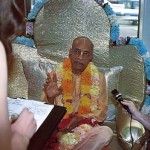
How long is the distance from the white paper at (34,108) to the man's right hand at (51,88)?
55cm

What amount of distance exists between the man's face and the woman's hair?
958 millimetres

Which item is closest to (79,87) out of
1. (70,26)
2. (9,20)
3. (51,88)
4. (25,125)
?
(51,88)

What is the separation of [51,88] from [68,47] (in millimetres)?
237

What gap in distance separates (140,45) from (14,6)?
1.25m

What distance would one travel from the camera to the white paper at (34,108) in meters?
0.95

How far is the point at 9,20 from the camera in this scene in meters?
0.66

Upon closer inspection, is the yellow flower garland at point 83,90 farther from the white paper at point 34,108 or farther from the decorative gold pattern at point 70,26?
the white paper at point 34,108

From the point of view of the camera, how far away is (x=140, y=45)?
180 centimetres

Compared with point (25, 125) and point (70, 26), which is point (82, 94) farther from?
point (25, 125)

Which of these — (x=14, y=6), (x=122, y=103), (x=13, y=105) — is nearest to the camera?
(x=14, y=6)

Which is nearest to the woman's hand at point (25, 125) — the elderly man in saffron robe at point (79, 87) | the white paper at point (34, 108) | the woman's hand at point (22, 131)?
the woman's hand at point (22, 131)

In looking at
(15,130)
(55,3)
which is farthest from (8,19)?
(55,3)

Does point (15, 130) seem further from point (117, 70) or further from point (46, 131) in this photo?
point (117, 70)

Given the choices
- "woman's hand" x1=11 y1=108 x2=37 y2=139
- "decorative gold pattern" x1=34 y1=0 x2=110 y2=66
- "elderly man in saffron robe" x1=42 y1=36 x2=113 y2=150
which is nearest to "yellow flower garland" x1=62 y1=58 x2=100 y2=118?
"elderly man in saffron robe" x1=42 y1=36 x2=113 y2=150
